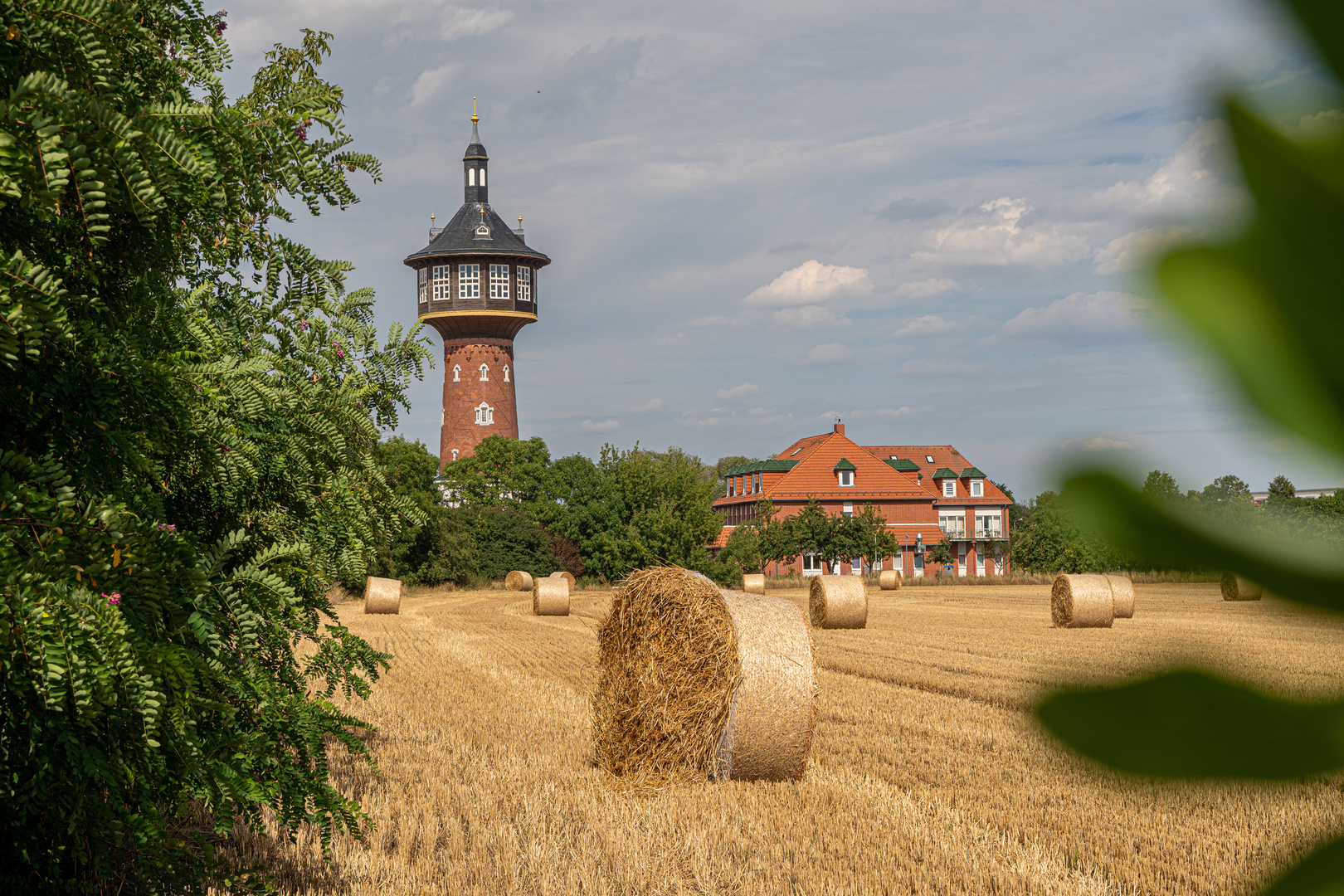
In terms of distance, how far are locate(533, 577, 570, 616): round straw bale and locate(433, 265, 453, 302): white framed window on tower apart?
4585 cm

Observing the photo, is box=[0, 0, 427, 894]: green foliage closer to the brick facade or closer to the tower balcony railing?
the brick facade

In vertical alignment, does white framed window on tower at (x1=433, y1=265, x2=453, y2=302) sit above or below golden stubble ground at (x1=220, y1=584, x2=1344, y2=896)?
above

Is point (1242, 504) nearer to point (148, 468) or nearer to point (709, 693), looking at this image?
point (148, 468)

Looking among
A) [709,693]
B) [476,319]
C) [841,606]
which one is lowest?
[841,606]

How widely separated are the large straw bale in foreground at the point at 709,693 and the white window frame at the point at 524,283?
67634mm

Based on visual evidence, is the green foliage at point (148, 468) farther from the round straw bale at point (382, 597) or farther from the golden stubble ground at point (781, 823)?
the round straw bale at point (382, 597)

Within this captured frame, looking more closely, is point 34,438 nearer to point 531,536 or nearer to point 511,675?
point 511,675

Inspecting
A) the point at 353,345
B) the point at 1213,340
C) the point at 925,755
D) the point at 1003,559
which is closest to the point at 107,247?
the point at 353,345

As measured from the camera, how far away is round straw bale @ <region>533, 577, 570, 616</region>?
3303cm

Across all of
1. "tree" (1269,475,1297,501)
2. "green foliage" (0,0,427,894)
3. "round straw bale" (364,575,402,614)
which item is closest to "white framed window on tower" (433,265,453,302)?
"round straw bale" (364,575,402,614)

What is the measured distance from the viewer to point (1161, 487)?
424mm

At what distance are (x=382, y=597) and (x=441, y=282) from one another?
149ft

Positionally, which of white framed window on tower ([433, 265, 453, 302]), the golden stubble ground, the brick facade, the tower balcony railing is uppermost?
white framed window on tower ([433, 265, 453, 302])

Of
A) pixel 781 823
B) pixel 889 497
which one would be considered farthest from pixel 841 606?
pixel 889 497
